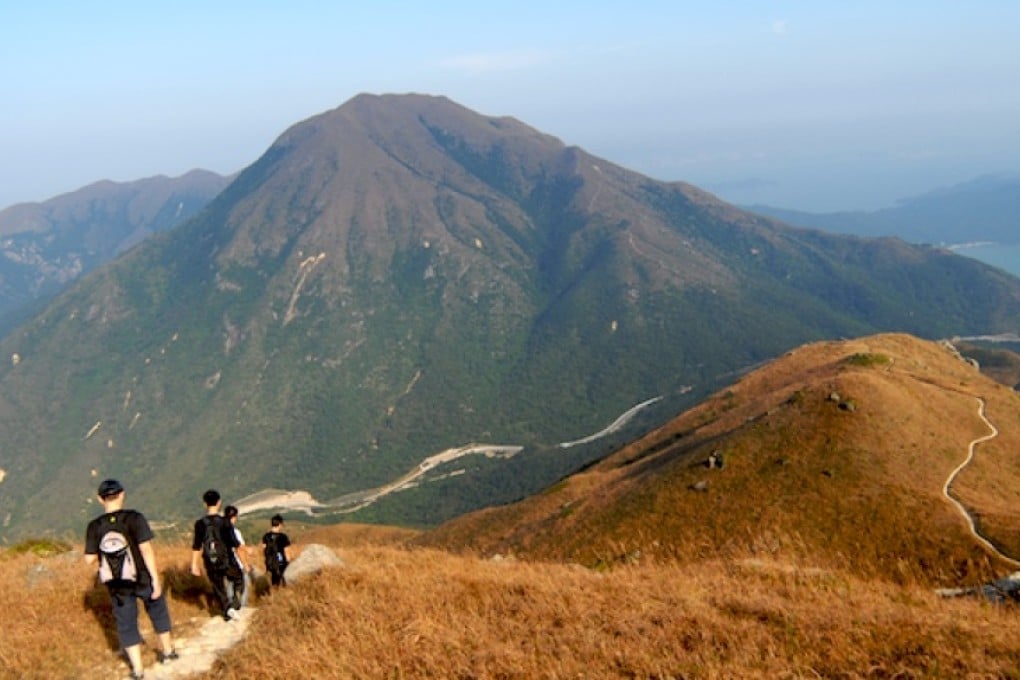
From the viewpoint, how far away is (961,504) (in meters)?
36.8

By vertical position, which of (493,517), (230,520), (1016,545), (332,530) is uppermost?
(230,520)

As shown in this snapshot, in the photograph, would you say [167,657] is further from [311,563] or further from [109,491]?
[311,563]

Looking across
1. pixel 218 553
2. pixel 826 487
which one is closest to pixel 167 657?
pixel 218 553

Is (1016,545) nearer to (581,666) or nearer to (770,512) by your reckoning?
(770,512)

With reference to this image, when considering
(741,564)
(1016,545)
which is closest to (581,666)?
(741,564)

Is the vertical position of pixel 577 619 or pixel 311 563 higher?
pixel 577 619

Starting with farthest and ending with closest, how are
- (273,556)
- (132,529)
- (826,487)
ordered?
(826,487) < (273,556) < (132,529)

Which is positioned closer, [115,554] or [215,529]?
[115,554]

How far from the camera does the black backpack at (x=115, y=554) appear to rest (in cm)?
1216

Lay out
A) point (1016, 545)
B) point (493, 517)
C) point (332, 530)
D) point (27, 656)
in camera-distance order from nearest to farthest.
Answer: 1. point (27, 656)
2. point (1016, 545)
3. point (493, 517)
4. point (332, 530)

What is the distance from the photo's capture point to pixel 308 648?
10.8 metres

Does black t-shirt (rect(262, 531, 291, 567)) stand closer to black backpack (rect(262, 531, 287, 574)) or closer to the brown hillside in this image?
black backpack (rect(262, 531, 287, 574))

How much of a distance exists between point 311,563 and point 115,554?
4.75 metres

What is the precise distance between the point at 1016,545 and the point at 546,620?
29512mm
